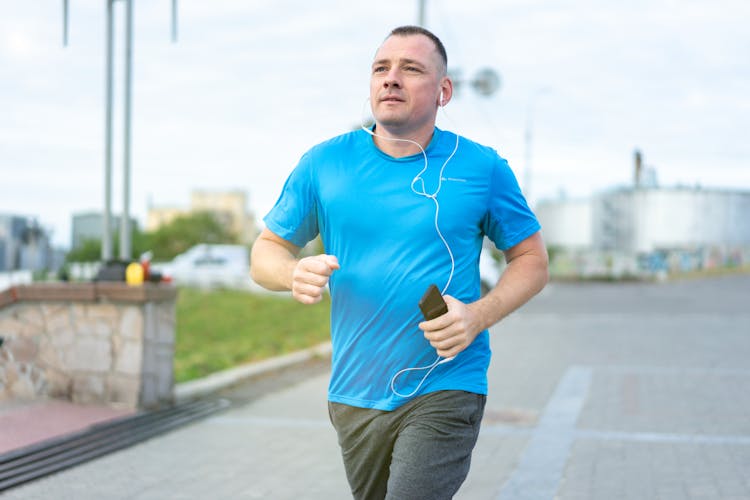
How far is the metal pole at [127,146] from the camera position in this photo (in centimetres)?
976

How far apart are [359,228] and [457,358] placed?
1.65ft

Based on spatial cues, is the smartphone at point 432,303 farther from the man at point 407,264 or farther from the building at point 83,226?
the building at point 83,226

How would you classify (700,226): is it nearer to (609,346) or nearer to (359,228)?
(609,346)

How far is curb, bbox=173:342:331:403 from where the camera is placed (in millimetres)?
9425

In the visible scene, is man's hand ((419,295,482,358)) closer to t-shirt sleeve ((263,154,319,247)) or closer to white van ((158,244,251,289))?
t-shirt sleeve ((263,154,319,247))

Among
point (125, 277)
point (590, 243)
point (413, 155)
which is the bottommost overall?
point (590, 243)

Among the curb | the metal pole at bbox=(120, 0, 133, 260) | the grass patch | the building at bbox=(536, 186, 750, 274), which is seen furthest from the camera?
the building at bbox=(536, 186, 750, 274)

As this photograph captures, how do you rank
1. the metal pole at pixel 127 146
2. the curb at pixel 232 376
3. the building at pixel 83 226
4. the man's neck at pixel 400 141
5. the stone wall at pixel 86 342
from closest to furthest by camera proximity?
the man's neck at pixel 400 141 < the stone wall at pixel 86 342 < the curb at pixel 232 376 < the metal pole at pixel 127 146 < the building at pixel 83 226

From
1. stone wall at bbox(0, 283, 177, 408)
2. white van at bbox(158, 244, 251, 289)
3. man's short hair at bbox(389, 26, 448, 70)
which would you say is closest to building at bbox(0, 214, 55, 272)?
stone wall at bbox(0, 283, 177, 408)

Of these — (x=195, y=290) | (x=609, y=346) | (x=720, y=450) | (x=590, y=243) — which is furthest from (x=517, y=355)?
(x=590, y=243)

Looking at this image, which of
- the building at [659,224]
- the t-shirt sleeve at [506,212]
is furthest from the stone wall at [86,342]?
the building at [659,224]

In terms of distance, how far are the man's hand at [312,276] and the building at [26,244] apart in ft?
29.4

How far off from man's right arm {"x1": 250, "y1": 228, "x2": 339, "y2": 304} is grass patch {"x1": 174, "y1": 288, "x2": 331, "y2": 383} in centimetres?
712

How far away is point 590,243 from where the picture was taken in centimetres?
8319
